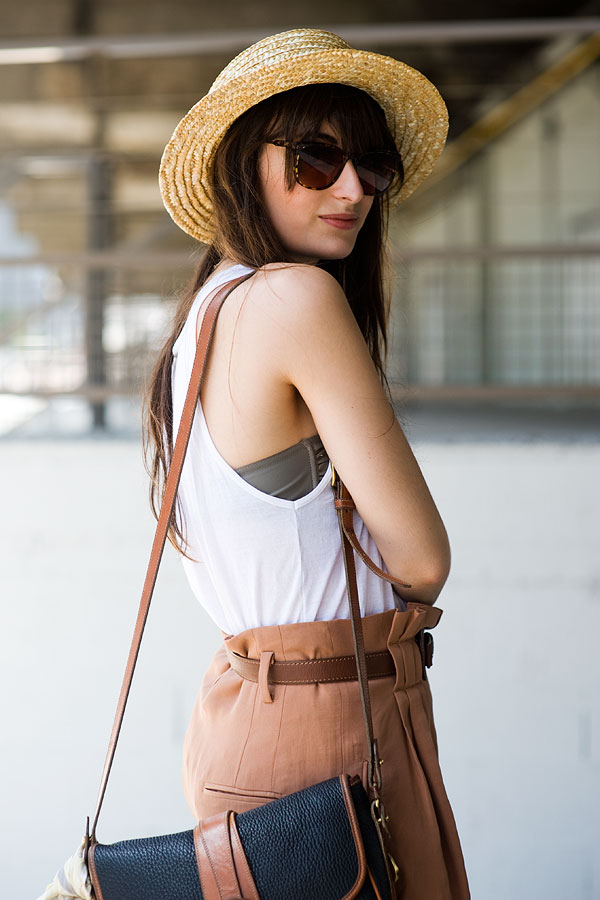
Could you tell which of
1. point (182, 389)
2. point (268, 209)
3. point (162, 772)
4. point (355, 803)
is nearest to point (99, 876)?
point (355, 803)

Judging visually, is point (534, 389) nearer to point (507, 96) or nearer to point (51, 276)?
point (51, 276)

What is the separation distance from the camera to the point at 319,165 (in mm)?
1271

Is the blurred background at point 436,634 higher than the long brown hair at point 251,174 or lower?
lower

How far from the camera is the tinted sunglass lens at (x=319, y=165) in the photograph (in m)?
1.26

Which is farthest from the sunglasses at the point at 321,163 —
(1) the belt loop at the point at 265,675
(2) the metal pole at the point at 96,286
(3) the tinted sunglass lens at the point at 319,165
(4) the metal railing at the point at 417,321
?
(2) the metal pole at the point at 96,286

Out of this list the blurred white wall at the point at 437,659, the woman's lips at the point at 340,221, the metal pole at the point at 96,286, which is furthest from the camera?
the metal pole at the point at 96,286

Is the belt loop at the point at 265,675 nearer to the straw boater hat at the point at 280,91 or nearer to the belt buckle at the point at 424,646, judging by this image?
the belt buckle at the point at 424,646

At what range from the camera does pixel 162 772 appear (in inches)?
117

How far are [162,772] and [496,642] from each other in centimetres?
111

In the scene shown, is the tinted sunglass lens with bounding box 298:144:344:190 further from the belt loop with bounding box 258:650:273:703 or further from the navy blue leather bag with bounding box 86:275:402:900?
the belt loop with bounding box 258:650:273:703

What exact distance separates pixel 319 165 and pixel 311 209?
67 millimetres

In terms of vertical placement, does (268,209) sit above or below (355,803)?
above

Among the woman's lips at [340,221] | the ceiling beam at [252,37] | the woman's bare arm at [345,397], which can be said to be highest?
the ceiling beam at [252,37]

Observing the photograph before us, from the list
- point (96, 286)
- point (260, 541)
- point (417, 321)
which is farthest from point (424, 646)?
point (417, 321)
